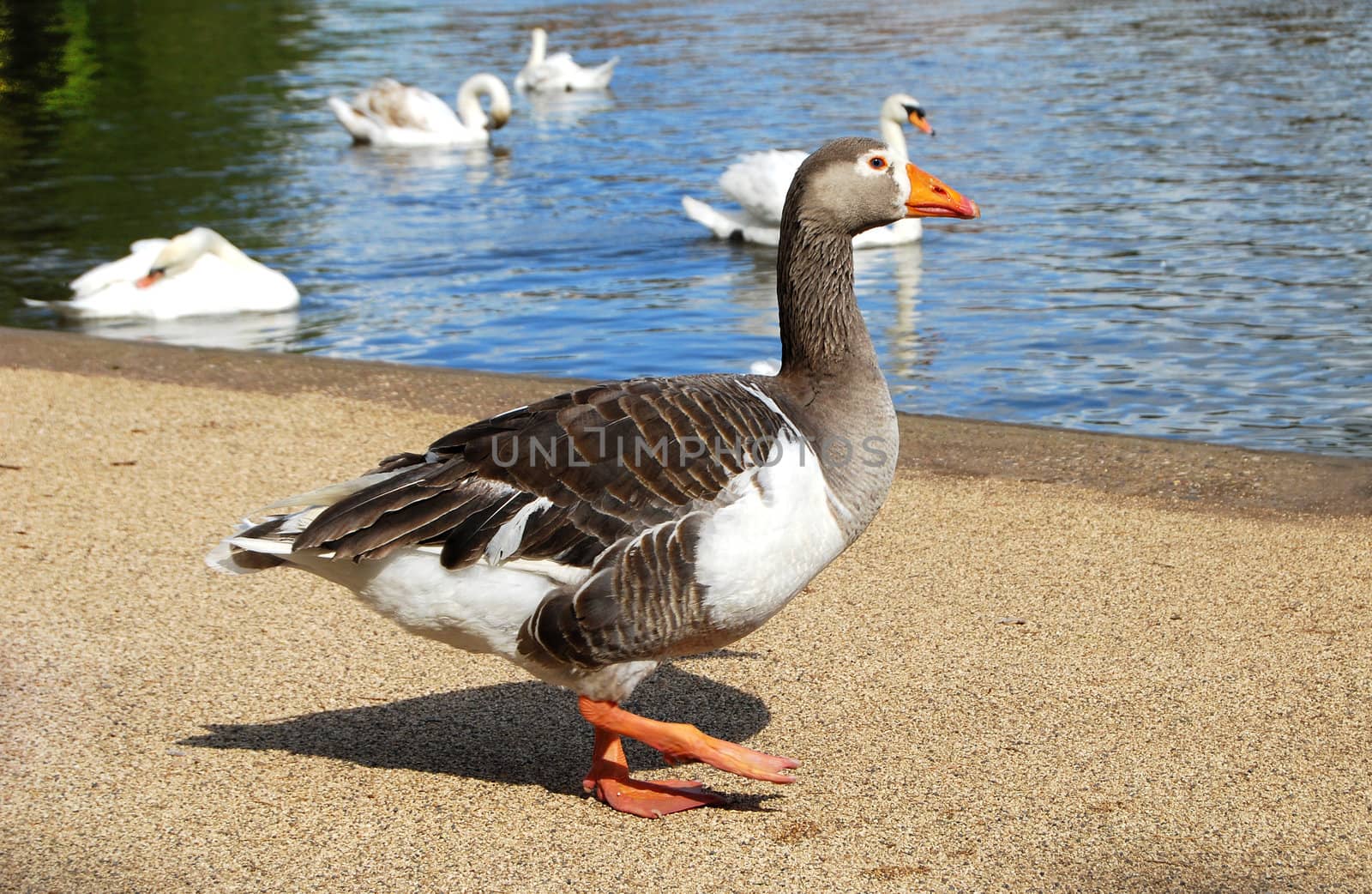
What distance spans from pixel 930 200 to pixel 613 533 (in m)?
1.78

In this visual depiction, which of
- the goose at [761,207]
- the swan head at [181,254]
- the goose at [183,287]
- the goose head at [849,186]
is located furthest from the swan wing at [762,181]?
the goose head at [849,186]

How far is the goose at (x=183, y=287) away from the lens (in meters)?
13.3

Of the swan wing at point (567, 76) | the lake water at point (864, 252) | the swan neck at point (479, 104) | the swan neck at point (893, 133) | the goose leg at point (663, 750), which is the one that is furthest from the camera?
the swan wing at point (567, 76)

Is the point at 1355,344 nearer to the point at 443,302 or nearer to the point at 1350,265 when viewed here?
the point at 1350,265

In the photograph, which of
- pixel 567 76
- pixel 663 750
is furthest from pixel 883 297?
pixel 567 76

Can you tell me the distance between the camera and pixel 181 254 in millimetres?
13453

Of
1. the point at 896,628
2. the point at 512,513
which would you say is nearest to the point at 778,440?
the point at 512,513

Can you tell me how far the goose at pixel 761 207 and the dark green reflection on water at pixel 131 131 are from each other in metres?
5.11

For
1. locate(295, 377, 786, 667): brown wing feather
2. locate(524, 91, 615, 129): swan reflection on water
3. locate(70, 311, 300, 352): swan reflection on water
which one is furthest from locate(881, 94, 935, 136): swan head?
locate(295, 377, 786, 667): brown wing feather

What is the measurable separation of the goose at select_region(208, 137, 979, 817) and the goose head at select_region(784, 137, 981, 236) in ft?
2.34

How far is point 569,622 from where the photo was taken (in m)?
4.20

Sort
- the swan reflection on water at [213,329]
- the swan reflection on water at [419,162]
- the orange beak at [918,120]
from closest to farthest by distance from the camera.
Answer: the swan reflection on water at [213,329]
the orange beak at [918,120]
the swan reflection on water at [419,162]

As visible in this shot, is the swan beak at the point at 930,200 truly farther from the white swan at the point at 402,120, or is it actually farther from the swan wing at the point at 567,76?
the swan wing at the point at 567,76

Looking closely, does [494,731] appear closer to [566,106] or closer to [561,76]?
[566,106]
